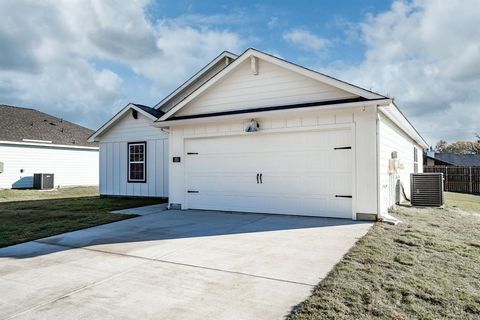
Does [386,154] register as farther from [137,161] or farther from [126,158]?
[126,158]

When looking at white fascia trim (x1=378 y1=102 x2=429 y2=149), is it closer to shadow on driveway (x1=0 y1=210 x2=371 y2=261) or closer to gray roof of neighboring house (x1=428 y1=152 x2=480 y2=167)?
shadow on driveway (x1=0 y1=210 x2=371 y2=261)

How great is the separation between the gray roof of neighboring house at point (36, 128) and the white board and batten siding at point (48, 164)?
599 millimetres

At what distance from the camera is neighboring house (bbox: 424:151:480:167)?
29047 mm

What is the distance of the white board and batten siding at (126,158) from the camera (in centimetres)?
1295

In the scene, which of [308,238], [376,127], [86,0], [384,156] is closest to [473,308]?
[308,238]

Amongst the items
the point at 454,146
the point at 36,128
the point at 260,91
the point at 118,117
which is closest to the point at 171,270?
the point at 260,91

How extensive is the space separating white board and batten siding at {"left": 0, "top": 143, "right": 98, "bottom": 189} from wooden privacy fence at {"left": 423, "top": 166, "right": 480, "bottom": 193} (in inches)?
960

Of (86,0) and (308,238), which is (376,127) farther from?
(86,0)

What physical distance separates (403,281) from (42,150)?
883 inches

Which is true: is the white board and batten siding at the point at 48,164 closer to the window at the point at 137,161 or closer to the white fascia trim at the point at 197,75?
the window at the point at 137,161

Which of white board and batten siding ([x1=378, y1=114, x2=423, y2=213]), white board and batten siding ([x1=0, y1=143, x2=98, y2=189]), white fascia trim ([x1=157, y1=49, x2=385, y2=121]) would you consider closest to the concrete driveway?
white board and batten siding ([x1=378, y1=114, x2=423, y2=213])

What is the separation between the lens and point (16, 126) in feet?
65.7

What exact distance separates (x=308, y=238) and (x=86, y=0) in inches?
527

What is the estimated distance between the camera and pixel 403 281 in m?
3.46
